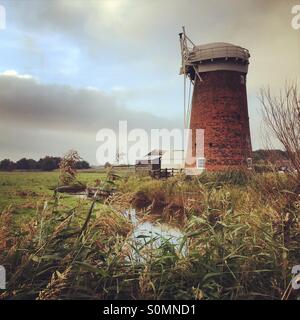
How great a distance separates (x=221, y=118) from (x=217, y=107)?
1.38 feet

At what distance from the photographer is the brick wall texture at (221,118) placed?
11.7 m

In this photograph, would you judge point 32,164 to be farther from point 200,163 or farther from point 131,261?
point 200,163

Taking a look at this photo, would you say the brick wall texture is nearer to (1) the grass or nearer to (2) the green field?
(2) the green field

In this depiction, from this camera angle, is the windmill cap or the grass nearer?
the grass

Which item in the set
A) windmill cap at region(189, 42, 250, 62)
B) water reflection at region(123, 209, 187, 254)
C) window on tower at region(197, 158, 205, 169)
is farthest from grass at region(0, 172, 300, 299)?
windmill cap at region(189, 42, 250, 62)

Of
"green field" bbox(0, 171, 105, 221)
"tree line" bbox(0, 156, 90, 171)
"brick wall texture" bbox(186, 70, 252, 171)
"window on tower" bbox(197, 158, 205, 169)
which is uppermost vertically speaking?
"brick wall texture" bbox(186, 70, 252, 171)

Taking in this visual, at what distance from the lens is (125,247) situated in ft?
7.78

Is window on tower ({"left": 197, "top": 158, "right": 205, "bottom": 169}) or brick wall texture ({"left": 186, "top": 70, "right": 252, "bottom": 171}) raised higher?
brick wall texture ({"left": 186, "top": 70, "right": 252, "bottom": 171})

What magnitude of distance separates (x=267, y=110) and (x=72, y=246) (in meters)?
2.87

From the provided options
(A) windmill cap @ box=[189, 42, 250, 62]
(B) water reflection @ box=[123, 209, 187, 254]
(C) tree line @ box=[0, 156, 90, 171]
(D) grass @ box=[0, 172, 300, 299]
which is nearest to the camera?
(D) grass @ box=[0, 172, 300, 299]

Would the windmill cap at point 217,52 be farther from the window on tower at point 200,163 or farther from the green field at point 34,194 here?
the green field at point 34,194

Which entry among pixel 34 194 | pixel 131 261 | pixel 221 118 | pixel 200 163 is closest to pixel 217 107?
pixel 221 118

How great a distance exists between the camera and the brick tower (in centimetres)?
1183
